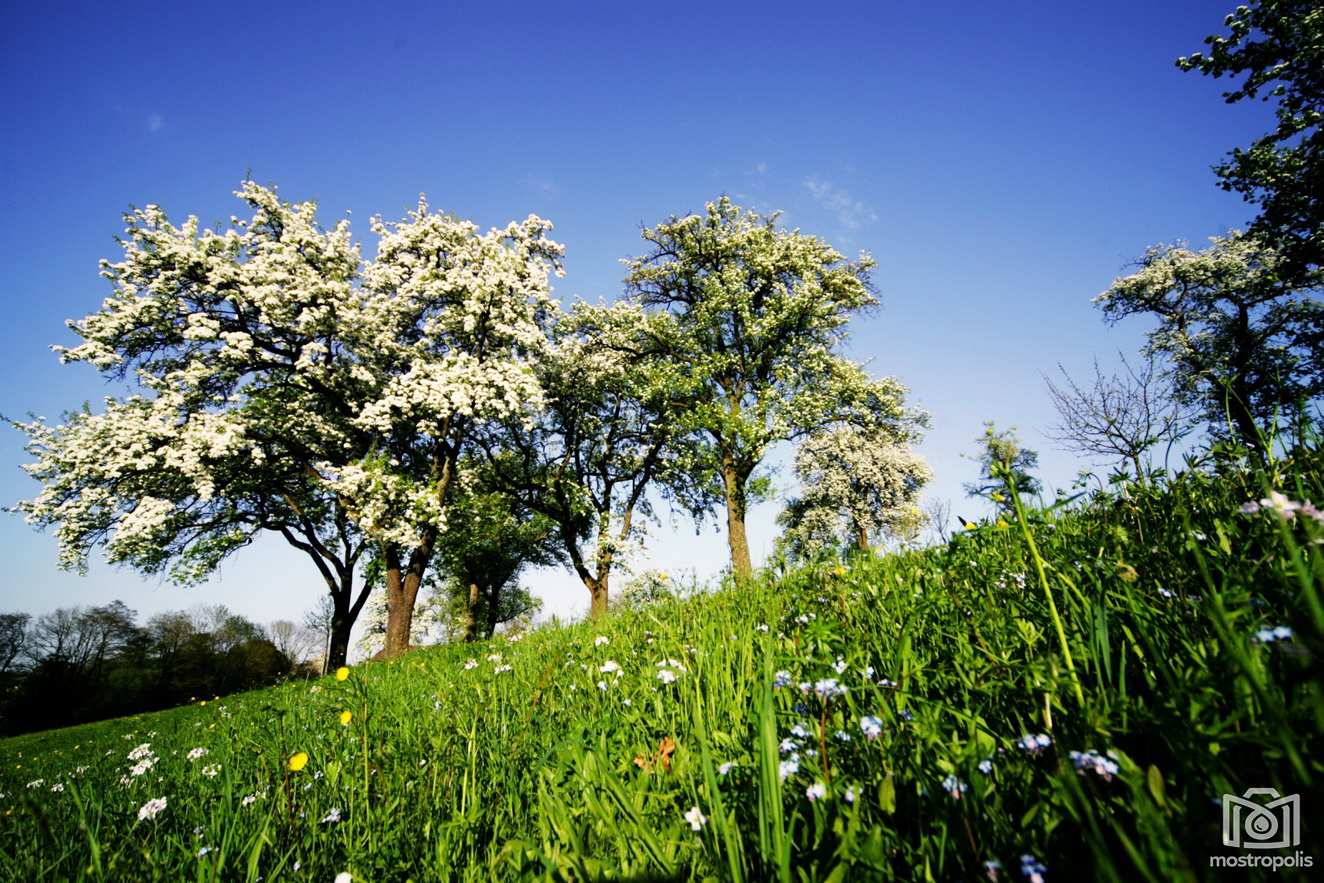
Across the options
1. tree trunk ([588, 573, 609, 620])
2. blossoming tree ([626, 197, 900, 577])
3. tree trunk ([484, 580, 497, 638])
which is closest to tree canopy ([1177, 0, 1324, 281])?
blossoming tree ([626, 197, 900, 577])

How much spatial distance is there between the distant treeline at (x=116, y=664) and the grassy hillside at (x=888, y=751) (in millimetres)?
37546

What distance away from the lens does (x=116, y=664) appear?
2202 inches

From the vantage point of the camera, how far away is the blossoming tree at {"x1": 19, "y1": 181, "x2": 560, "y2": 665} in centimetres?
1652

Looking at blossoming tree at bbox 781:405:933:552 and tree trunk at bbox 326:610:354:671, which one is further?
blossoming tree at bbox 781:405:933:552

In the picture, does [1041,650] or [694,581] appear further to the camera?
[694,581]

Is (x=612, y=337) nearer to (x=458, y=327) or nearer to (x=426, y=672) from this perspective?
(x=458, y=327)

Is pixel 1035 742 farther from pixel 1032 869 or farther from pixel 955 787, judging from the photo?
pixel 1032 869

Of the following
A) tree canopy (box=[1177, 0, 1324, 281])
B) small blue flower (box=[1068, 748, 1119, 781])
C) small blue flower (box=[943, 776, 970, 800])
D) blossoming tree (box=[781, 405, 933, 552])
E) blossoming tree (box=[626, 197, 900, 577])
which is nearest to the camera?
small blue flower (box=[1068, 748, 1119, 781])

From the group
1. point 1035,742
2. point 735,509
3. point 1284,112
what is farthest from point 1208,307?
point 1035,742

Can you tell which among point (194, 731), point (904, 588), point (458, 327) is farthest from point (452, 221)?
point (904, 588)

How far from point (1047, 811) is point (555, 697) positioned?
3.08 meters

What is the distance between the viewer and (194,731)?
6.79 metres

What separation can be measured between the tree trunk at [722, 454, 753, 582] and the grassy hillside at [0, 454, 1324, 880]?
59.7 ft

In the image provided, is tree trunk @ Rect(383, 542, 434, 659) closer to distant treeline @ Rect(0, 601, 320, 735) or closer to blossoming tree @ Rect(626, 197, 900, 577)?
blossoming tree @ Rect(626, 197, 900, 577)
